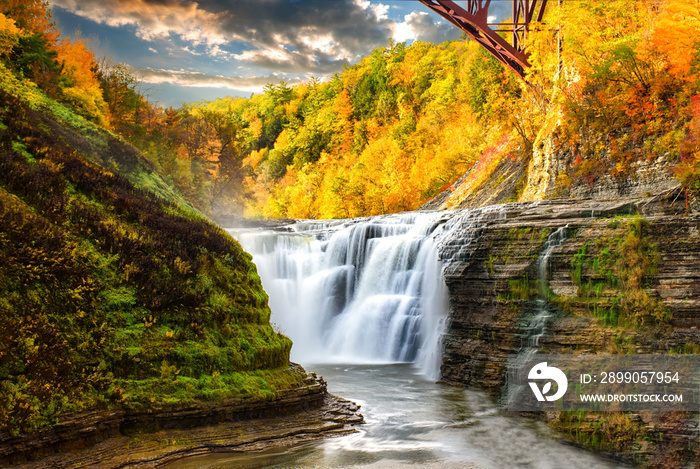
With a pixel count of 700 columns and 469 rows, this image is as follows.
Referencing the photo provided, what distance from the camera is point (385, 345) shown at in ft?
52.0

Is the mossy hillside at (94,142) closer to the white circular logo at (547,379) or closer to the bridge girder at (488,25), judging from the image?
the white circular logo at (547,379)

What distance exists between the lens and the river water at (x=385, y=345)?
7.41 m

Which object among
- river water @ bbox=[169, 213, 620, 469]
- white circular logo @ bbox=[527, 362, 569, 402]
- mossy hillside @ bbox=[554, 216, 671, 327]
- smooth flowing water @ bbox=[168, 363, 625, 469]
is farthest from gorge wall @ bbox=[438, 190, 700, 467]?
smooth flowing water @ bbox=[168, 363, 625, 469]

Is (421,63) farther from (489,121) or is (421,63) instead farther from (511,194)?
(511,194)

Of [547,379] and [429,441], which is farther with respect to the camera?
[547,379]

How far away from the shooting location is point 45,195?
7.57 meters

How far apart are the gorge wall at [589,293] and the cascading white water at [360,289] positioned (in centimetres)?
177

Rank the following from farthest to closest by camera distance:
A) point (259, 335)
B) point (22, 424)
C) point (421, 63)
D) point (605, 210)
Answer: point (421, 63), point (605, 210), point (259, 335), point (22, 424)

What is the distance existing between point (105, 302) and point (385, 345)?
10.6 meters

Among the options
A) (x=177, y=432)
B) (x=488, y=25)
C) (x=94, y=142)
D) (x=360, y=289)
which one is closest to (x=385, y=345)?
(x=360, y=289)

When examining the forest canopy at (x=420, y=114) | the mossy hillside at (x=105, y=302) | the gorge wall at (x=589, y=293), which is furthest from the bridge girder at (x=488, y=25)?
the mossy hillside at (x=105, y=302)

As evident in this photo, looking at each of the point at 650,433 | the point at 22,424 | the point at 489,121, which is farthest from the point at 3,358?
the point at 489,121

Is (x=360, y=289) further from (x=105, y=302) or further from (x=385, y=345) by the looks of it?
(x=105, y=302)

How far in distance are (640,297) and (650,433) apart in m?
2.73
